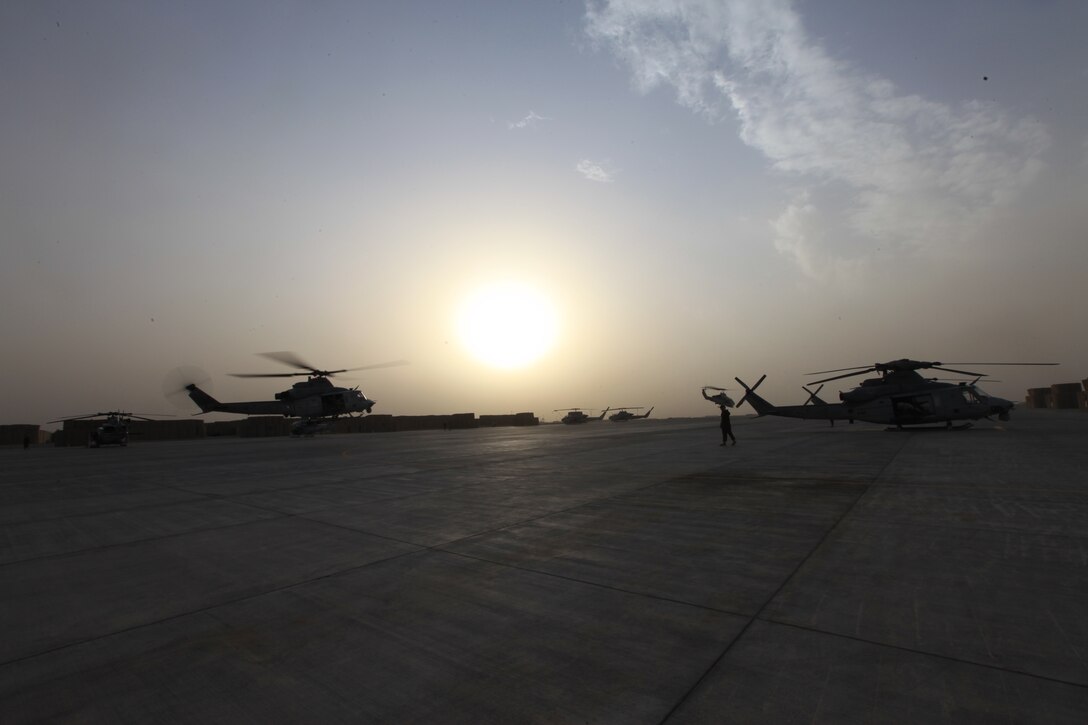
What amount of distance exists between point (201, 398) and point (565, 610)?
42325 mm

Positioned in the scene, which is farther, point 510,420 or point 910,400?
point 510,420

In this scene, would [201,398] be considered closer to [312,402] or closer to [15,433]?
[312,402]

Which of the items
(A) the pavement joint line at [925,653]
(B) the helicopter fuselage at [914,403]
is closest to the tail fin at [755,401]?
(B) the helicopter fuselage at [914,403]

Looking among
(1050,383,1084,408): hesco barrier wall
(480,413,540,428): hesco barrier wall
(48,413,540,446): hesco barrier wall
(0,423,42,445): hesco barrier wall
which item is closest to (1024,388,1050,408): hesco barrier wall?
(1050,383,1084,408): hesco barrier wall

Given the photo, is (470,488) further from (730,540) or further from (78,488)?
(78,488)

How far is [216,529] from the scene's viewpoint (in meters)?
6.91

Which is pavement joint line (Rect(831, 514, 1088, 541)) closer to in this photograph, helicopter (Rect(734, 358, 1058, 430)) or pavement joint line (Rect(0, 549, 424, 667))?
pavement joint line (Rect(0, 549, 424, 667))

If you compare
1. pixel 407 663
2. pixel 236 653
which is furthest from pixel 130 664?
pixel 407 663

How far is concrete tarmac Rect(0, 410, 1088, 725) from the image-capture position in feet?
8.53

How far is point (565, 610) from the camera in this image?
3797mm

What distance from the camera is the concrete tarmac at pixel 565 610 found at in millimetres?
2600

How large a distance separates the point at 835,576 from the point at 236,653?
472 centimetres

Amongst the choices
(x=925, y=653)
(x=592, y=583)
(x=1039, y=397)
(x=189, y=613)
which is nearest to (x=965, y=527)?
(x=925, y=653)

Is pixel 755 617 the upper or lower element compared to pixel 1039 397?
lower
